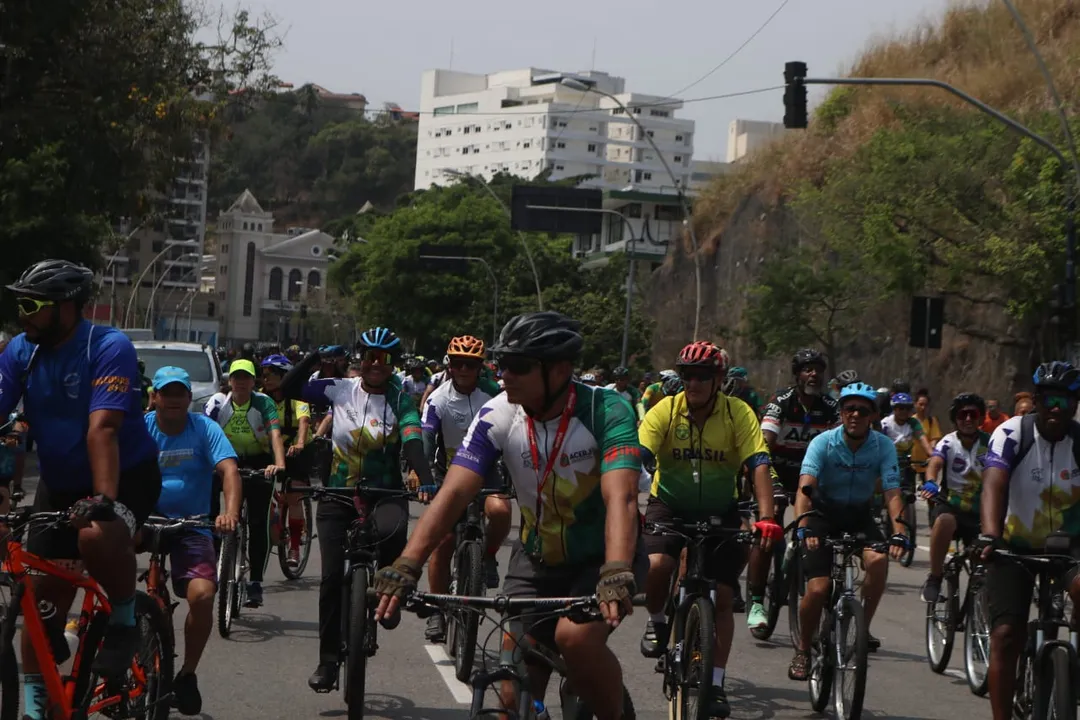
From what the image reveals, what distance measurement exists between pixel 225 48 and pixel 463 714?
21.7 metres

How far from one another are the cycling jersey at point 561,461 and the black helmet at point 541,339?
28cm

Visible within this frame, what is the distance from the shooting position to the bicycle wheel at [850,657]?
830 centimetres

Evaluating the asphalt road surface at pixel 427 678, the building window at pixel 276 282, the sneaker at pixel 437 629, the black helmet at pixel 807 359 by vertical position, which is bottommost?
the asphalt road surface at pixel 427 678

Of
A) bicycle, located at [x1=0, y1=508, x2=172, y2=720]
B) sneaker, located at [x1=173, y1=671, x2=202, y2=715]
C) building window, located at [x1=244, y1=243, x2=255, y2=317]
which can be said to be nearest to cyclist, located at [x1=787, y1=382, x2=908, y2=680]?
sneaker, located at [x1=173, y1=671, x2=202, y2=715]

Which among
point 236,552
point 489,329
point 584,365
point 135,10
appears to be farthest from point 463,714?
point 489,329

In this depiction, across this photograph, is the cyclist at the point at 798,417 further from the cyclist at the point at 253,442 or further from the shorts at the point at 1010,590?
the shorts at the point at 1010,590

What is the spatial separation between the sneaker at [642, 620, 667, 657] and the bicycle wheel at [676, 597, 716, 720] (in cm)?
117

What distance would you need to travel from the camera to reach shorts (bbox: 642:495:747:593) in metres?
8.52

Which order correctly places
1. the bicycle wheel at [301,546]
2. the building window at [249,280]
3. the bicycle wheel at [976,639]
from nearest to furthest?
the bicycle wheel at [976,639]
the bicycle wheel at [301,546]
the building window at [249,280]

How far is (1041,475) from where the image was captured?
7.85 m

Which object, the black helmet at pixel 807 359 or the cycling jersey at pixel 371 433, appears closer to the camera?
the cycling jersey at pixel 371 433

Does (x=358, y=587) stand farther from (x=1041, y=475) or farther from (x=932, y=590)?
(x=932, y=590)

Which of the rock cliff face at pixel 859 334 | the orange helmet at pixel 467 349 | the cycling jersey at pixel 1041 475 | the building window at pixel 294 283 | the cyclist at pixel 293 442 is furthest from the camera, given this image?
the building window at pixel 294 283

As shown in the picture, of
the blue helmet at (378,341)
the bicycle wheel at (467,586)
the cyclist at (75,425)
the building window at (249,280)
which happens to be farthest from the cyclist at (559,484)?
the building window at (249,280)
